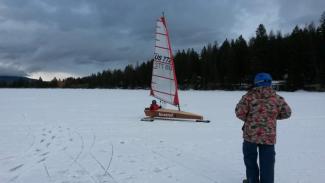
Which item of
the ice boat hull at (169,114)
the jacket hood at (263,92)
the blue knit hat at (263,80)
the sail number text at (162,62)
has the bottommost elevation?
the ice boat hull at (169,114)

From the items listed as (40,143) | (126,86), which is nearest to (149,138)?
(40,143)

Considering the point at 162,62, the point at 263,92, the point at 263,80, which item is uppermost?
the point at 162,62

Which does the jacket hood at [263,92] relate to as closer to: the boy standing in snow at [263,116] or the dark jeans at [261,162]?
the boy standing in snow at [263,116]

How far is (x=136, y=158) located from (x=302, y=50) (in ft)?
178

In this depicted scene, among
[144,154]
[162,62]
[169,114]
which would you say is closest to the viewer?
[144,154]

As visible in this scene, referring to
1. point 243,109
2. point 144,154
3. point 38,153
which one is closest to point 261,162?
point 243,109

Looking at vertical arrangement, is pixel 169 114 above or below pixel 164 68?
below

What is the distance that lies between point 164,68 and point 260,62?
49.2 meters

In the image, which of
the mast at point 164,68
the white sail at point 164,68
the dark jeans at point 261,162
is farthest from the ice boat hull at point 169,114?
the dark jeans at point 261,162

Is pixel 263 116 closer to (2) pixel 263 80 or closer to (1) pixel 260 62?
(2) pixel 263 80

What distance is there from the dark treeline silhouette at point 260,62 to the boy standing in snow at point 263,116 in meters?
48.2

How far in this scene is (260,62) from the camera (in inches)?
2485

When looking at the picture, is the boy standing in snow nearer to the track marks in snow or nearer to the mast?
the track marks in snow

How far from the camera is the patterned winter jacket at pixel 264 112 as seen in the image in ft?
16.3
